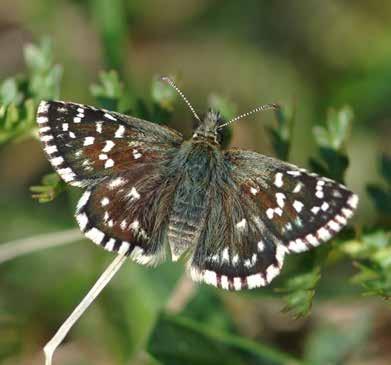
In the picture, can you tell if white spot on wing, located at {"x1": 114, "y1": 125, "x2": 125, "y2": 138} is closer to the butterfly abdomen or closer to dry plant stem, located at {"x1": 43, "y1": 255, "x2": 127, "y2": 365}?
the butterfly abdomen

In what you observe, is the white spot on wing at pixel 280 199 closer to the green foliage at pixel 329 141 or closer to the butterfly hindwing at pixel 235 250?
the butterfly hindwing at pixel 235 250

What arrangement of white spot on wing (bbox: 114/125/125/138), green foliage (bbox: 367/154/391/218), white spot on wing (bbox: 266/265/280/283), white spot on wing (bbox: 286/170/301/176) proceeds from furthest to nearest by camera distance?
green foliage (bbox: 367/154/391/218), white spot on wing (bbox: 114/125/125/138), white spot on wing (bbox: 286/170/301/176), white spot on wing (bbox: 266/265/280/283)

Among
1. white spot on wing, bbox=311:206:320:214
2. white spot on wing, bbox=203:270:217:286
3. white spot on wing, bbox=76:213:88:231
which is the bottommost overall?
white spot on wing, bbox=203:270:217:286

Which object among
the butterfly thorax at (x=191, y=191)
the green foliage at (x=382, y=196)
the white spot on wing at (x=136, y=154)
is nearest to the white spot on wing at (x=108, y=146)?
the white spot on wing at (x=136, y=154)

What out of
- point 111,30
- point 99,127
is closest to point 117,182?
point 99,127

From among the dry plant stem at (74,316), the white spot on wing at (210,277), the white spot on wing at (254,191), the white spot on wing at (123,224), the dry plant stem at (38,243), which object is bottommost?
the dry plant stem at (38,243)

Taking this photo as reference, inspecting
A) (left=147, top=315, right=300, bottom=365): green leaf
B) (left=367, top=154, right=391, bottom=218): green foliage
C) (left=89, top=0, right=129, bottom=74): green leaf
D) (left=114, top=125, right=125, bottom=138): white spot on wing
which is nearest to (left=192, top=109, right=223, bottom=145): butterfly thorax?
(left=114, top=125, right=125, bottom=138): white spot on wing

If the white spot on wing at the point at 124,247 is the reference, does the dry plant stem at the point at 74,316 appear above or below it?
below

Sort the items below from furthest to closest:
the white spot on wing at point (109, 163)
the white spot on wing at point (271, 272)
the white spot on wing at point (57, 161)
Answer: the white spot on wing at point (109, 163), the white spot on wing at point (57, 161), the white spot on wing at point (271, 272)
